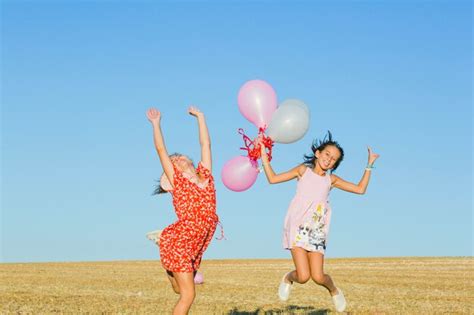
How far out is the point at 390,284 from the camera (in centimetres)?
2100

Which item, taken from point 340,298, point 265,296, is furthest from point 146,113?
point 265,296

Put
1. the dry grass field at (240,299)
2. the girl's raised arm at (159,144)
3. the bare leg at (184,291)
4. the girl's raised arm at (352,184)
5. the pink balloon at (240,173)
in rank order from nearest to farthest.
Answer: the bare leg at (184,291) < the girl's raised arm at (159,144) < the pink balloon at (240,173) < the girl's raised arm at (352,184) < the dry grass field at (240,299)

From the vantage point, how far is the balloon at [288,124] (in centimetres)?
942

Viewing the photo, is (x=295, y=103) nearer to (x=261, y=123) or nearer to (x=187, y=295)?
(x=261, y=123)

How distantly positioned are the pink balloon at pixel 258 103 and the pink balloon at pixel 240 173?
643mm

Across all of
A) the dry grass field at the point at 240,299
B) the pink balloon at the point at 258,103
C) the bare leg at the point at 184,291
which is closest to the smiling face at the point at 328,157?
the pink balloon at the point at 258,103

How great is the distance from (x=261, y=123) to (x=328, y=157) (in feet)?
3.22

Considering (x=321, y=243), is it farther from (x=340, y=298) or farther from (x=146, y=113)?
(x=146, y=113)

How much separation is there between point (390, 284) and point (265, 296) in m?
6.27

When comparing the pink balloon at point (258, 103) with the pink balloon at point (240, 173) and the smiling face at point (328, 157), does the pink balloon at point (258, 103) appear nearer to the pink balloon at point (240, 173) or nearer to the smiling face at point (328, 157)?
the pink balloon at point (240, 173)

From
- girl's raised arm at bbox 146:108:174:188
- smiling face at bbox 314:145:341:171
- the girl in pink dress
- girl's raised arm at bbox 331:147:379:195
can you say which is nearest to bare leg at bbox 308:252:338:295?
the girl in pink dress

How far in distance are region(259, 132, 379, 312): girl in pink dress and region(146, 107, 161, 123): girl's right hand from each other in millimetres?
1885

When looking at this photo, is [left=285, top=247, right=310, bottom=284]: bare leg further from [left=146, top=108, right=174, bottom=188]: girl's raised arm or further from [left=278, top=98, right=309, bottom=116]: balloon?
[left=146, top=108, right=174, bottom=188]: girl's raised arm

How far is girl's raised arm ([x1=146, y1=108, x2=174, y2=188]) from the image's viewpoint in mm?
7852
